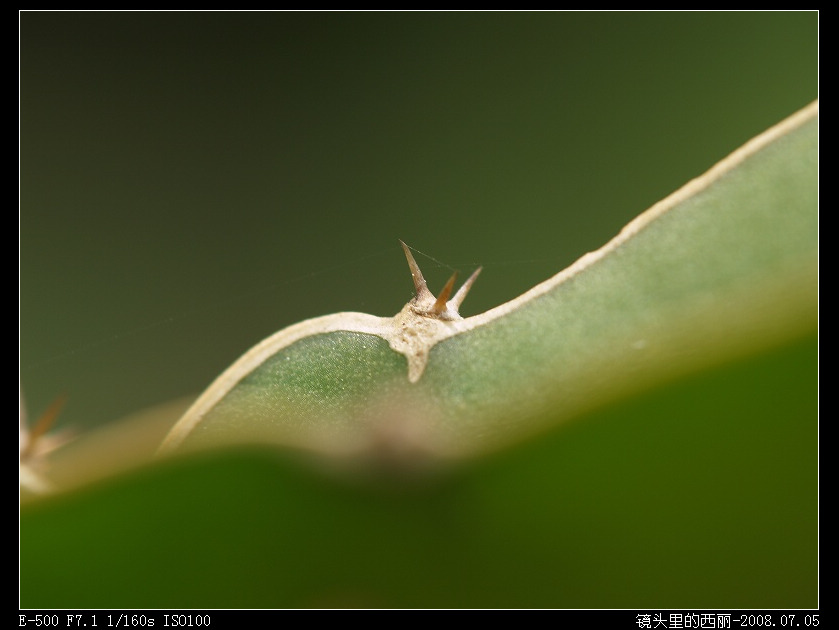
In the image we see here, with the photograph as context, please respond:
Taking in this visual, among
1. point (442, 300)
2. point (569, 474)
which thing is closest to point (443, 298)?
point (442, 300)

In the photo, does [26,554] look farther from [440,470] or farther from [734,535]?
[734,535]

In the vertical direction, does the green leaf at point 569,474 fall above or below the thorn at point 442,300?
below

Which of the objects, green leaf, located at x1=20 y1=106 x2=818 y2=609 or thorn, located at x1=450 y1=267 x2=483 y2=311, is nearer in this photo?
green leaf, located at x1=20 y1=106 x2=818 y2=609

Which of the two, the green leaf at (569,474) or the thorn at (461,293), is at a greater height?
the thorn at (461,293)

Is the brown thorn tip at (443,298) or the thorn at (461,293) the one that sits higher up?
the thorn at (461,293)

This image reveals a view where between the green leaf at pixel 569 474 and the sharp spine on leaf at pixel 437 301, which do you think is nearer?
the green leaf at pixel 569 474

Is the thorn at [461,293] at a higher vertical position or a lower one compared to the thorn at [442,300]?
higher

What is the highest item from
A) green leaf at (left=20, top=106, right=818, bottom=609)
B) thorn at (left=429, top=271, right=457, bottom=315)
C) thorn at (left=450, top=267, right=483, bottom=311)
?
thorn at (left=450, top=267, right=483, bottom=311)

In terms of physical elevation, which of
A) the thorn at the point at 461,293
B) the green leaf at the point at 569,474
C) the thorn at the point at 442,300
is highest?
the thorn at the point at 461,293

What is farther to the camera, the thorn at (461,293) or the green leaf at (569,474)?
the thorn at (461,293)

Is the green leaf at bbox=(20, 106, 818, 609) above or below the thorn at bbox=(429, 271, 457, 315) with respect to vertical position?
below

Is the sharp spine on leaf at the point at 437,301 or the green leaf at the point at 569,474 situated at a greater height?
the sharp spine on leaf at the point at 437,301
